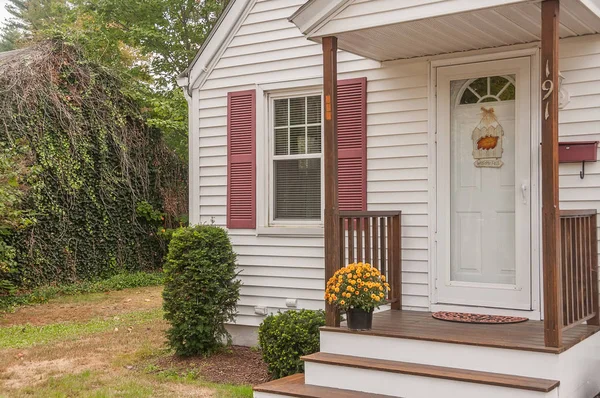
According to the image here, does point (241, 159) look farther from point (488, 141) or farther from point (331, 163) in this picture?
point (488, 141)

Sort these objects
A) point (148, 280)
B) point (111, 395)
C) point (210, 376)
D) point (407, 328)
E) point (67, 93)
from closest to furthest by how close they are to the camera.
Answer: point (407, 328), point (111, 395), point (210, 376), point (67, 93), point (148, 280)

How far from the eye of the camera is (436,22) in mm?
5066

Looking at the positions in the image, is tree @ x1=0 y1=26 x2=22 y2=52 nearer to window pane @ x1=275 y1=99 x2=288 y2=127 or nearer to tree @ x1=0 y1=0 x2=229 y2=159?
tree @ x1=0 y1=0 x2=229 y2=159

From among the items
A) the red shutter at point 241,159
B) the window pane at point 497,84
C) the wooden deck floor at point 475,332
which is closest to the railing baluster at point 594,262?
the wooden deck floor at point 475,332

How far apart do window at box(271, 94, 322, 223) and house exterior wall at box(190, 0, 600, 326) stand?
21cm

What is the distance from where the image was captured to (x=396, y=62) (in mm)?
6316

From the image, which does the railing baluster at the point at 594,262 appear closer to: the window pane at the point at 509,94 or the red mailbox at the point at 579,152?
the red mailbox at the point at 579,152

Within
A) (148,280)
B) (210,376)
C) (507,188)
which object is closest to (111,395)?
(210,376)

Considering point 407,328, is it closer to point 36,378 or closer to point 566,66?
point 566,66

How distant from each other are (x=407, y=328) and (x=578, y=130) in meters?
2.02

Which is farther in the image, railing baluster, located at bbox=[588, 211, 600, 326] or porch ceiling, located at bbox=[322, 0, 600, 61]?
railing baluster, located at bbox=[588, 211, 600, 326]

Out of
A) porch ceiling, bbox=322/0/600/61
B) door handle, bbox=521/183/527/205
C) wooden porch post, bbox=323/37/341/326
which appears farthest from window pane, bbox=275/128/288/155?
door handle, bbox=521/183/527/205

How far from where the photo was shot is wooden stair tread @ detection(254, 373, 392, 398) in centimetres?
475

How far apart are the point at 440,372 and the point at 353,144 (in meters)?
2.62
